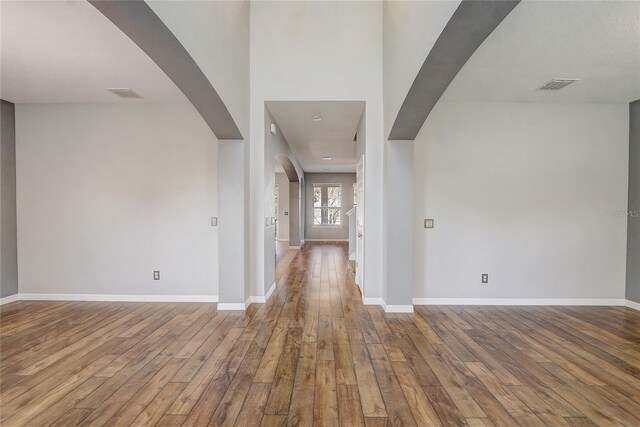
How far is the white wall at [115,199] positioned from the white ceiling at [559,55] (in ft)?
11.4

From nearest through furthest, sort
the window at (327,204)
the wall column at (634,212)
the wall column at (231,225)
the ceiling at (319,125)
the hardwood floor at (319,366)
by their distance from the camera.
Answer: the hardwood floor at (319,366)
the wall column at (231,225)
the wall column at (634,212)
the ceiling at (319,125)
the window at (327,204)

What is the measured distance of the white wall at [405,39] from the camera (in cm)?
208

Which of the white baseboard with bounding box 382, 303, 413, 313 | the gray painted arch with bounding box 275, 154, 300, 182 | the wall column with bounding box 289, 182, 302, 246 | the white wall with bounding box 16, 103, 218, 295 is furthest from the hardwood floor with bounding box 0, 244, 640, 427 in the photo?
the wall column with bounding box 289, 182, 302, 246

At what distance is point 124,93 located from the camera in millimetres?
3916

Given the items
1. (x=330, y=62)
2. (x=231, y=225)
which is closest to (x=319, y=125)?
(x=330, y=62)

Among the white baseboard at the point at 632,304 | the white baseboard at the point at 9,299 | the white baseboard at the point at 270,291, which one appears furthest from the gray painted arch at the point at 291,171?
the white baseboard at the point at 632,304

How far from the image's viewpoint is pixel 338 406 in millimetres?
1992

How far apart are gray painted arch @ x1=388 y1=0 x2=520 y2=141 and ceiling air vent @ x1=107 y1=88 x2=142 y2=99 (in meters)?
3.32

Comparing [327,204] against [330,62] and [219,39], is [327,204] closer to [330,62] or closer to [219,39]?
[330,62]

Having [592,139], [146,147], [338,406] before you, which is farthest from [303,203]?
[338,406]

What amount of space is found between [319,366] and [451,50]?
2.59 metres

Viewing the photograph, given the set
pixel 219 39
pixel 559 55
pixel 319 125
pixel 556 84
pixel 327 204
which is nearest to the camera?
pixel 559 55

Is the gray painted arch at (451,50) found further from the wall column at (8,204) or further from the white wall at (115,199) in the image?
the wall column at (8,204)

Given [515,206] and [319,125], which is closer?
[515,206]
